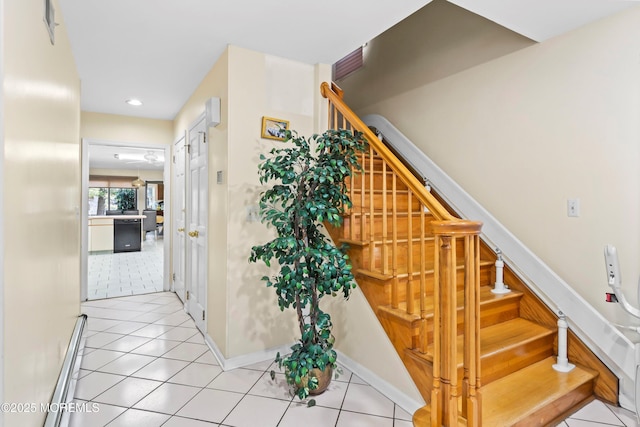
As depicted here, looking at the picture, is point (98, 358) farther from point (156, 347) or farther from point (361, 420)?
point (361, 420)

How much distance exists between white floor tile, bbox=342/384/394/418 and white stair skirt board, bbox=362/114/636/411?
131 centimetres

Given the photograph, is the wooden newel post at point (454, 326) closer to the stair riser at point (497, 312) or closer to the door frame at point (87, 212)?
the stair riser at point (497, 312)

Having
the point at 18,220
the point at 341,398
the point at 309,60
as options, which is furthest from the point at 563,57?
the point at 18,220

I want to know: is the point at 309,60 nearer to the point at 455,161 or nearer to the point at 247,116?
the point at 247,116

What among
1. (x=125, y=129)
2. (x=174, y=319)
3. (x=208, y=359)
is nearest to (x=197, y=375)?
(x=208, y=359)

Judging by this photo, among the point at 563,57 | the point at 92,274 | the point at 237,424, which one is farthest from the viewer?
the point at 92,274

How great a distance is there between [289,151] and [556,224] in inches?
73.3

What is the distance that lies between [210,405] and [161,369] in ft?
2.12

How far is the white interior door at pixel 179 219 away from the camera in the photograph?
380 centimetres

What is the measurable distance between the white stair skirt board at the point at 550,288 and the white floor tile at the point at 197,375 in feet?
7.52

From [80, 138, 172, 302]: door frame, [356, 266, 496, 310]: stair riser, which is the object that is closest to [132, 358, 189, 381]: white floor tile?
[356, 266, 496, 310]: stair riser

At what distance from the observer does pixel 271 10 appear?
1947mm

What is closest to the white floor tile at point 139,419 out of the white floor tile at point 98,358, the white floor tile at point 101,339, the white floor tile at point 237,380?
the white floor tile at point 237,380

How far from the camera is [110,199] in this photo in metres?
12.0
